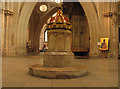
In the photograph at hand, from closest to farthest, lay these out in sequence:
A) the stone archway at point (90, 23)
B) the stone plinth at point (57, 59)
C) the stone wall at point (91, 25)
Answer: the stone plinth at point (57, 59), the stone wall at point (91, 25), the stone archway at point (90, 23)

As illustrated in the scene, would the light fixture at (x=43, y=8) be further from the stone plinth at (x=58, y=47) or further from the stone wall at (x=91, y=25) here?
the stone plinth at (x=58, y=47)

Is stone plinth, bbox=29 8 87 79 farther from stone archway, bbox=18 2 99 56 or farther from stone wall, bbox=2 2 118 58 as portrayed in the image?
stone archway, bbox=18 2 99 56

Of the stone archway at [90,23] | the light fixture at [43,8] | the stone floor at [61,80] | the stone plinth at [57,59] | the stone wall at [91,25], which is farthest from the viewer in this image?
the light fixture at [43,8]

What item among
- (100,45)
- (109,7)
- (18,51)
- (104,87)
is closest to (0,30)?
Result: (18,51)

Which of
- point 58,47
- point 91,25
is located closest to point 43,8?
point 91,25

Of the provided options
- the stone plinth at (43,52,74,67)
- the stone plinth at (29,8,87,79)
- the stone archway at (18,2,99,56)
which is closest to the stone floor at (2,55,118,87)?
the stone plinth at (29,8,87,79)

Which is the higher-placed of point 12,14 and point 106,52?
point 12,14

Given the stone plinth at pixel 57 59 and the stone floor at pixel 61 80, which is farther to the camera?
the stone plinth at pixel 57 59

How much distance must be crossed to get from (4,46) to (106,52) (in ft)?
35.3

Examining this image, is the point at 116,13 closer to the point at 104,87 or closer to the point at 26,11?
the point at 26,11

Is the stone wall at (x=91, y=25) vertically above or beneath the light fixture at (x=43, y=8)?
beneath

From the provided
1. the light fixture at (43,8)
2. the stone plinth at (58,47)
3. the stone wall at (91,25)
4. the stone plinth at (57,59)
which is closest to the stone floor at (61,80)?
the stone plinth at (58,47)

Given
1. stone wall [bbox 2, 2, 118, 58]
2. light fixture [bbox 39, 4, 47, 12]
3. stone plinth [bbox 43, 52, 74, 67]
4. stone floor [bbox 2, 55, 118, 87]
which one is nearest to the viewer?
stone floor [bbox 2, 55, 118, 87]

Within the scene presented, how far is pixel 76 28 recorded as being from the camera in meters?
23.1
